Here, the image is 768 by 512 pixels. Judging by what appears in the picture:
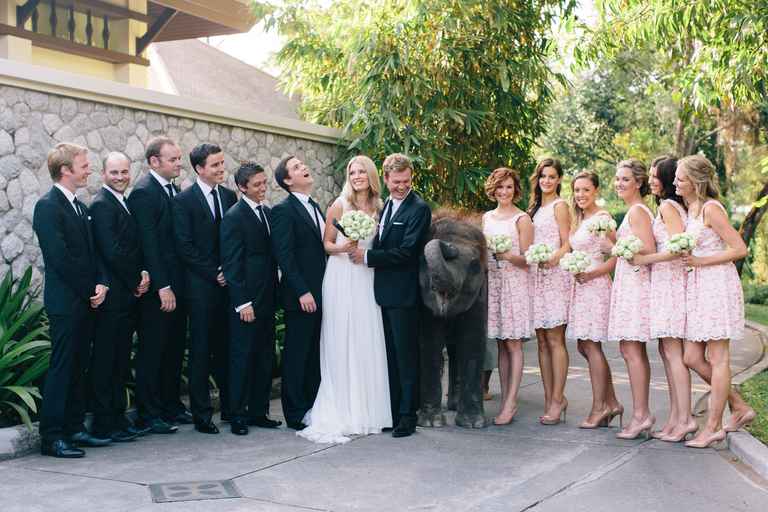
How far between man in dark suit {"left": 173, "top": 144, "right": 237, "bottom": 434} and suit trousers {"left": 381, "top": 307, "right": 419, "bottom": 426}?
1.36m

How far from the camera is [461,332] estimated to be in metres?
7.29

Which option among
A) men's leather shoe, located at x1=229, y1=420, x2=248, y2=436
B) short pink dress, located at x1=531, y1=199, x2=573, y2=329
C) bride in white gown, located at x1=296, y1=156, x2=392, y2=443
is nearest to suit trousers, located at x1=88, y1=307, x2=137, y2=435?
men's leather shoe, located at x1=229, y1=420, x2=248, y2=436

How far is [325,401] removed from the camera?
284 inches

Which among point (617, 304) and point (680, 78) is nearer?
point (617, 304)

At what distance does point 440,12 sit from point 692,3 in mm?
3061

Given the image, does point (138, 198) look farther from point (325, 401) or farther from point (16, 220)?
point (325, 401)

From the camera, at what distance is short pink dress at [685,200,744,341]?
→ 6492 mm

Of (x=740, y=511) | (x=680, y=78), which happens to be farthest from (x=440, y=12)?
(x=740, y=511)

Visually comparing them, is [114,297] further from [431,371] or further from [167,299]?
[431,371]

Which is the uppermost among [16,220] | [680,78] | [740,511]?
[680,78]

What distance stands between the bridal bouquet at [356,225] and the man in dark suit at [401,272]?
20 centimetres

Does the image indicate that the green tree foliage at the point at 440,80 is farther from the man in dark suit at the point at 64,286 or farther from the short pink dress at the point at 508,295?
the man in dark suit at the point at 64,286

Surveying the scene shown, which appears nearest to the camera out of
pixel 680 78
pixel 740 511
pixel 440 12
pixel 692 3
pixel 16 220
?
pixel 740 511

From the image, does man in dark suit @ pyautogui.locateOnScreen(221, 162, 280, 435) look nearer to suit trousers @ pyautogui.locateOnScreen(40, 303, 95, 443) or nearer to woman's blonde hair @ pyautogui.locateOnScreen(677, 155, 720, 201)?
suit trousers @ pyautogui.locateOnScreen(40, 303, 95, 443)
